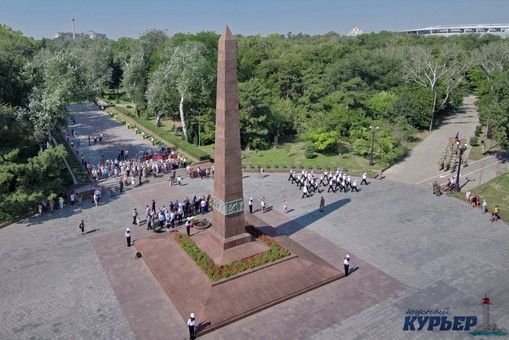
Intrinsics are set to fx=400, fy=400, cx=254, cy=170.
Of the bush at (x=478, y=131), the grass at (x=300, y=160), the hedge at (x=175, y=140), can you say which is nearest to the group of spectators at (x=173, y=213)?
the grass at (x=300, y=160)

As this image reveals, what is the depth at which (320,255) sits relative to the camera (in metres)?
18.9

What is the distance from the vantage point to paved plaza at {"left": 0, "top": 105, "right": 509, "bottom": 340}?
554 inches

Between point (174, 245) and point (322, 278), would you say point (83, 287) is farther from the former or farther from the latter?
point (322, 278)

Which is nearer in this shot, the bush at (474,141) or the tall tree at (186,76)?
the bush at (474,141)

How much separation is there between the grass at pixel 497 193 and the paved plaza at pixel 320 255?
1.84 metres

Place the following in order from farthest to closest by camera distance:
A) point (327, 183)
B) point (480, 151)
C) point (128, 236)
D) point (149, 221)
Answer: point (480, 151)
point (327, 183)
point (149, 221)
point (128, 236)

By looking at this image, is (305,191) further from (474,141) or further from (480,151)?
(474,141)

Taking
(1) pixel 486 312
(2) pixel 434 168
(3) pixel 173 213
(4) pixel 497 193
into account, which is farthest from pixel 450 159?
(3) pixel 173 213

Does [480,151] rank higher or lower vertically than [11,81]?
lower

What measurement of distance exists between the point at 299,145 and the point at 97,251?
84.8 ft

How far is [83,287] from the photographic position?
16.3 meters

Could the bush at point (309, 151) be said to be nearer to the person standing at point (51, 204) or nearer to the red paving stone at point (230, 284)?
the red paving stone at point (230, 284)

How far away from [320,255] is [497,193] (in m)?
16.2

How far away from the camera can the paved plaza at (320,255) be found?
554 inches
